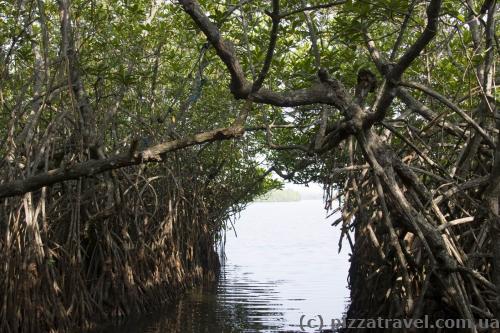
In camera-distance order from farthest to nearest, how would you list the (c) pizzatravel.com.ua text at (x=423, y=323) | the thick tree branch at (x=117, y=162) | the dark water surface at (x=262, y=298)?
the dark water surface at (x=262, y=298), the (c) pizzatravel.com.ua text at (x=423, y=323), the thick tree branch at (x=117, y=162)

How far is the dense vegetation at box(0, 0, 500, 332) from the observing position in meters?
4.29

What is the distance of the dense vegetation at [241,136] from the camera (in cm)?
429

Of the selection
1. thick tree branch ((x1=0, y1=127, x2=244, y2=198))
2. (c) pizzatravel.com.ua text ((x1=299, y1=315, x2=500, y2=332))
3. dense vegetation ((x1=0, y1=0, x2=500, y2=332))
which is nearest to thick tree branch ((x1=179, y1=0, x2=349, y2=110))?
dense vegetation ((x1=0, y1=0, x2=500, y2=332))

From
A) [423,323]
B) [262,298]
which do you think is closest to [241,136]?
[423,323]

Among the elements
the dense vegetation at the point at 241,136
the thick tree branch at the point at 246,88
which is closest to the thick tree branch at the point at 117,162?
the dense vegetation at the point at 241,136

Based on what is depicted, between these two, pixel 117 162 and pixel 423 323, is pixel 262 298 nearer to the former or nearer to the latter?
pixel 423 323

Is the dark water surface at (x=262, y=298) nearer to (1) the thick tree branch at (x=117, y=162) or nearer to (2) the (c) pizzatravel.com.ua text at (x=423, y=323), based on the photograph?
(2) the (c) pizzatravel.com.ua text at (x=423, y=323)

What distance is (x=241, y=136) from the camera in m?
6.99

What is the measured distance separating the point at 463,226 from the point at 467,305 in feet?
4.21

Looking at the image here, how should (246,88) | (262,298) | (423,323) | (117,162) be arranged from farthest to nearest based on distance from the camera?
(262,298)
(423,323)
(246,88)
(117,162)

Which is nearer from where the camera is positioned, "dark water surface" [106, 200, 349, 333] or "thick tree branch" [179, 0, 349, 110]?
"thick tree branch" [179, 0, 349, 110]

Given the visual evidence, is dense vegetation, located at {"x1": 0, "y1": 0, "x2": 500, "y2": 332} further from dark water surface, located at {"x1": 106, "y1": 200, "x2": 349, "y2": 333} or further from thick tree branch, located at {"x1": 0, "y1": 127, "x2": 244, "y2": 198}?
dark water surface, located at {"x1": 106, "y1": 200, "x2": 349, "y2": 333}

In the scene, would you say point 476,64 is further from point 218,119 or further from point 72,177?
point 218,119

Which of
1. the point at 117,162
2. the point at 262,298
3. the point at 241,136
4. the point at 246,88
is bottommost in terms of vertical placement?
the point at 262,298
